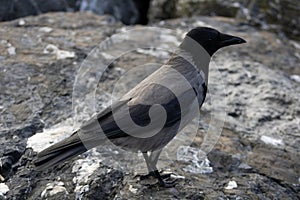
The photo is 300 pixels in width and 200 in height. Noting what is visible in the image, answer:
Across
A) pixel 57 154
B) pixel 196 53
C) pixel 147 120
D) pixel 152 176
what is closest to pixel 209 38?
pixel 196 53

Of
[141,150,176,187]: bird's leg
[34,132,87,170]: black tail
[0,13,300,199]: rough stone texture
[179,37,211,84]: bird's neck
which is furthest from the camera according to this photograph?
[179,37,211,84]: bird's neck

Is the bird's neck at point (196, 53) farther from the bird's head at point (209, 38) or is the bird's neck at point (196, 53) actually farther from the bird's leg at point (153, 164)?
the bird's leg at point (153, 164)

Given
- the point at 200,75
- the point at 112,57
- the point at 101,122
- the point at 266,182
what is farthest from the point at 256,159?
the point at 112,57

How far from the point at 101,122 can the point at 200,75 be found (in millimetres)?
1084

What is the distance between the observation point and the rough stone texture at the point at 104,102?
4.43 metres

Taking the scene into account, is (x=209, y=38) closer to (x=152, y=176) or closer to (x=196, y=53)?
(x=196, y=53)

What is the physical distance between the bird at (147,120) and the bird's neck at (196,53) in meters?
0.11

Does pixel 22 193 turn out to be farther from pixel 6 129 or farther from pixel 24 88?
pixel 24 88

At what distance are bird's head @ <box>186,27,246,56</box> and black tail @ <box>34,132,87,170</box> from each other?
1574mm

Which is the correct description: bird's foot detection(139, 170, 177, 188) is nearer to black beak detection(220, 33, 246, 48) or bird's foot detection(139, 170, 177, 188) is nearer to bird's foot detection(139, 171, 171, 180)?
bird's foot detection(139, 171, 171, 180)

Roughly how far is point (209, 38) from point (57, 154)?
1864 millimetres

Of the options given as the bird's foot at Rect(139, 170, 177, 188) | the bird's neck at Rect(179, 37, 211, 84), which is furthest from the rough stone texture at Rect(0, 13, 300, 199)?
the bird's neck at Rect(179, 37, 211, 84)

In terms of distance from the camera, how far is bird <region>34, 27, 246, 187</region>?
4.17 meters

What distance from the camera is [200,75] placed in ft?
15.6
